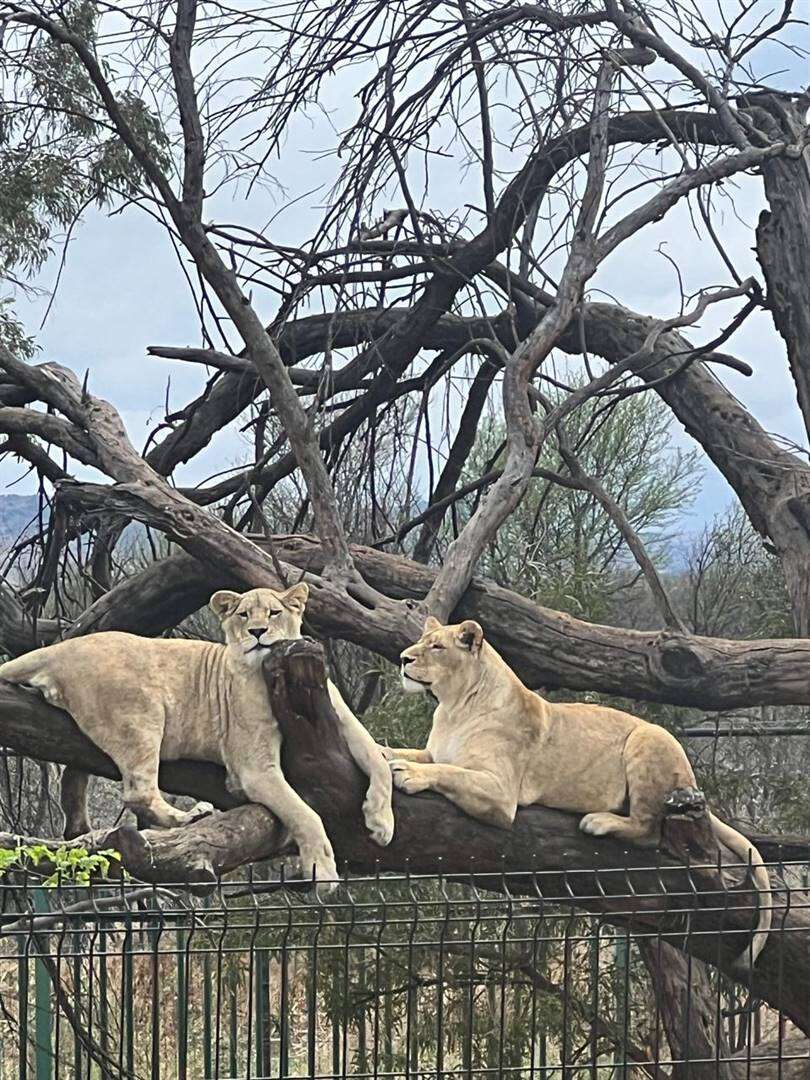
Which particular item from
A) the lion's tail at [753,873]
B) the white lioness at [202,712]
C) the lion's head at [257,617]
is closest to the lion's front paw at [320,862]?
the white lioness at [202,712]

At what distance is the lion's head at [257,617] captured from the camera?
17.9ft

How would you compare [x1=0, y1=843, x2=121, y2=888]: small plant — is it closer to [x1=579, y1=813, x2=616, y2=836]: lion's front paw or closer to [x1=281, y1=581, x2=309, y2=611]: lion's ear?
[x1=281, y1=581, x2=309, y2=611]: lion's ear

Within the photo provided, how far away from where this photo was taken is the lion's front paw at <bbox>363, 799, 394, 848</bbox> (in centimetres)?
533

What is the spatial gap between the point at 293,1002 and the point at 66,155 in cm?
615

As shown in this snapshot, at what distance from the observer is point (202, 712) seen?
Answer: 5.54m

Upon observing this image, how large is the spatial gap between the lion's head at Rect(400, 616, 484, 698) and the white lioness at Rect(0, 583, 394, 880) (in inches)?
30.9

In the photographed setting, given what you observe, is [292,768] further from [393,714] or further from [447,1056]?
[447,1056]

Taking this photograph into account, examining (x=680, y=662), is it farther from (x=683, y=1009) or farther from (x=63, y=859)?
(x=63, y=859)

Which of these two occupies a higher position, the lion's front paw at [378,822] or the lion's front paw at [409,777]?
the lion's front paw at [409,777]

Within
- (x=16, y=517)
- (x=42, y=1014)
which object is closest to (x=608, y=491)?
(x=16, y=517)

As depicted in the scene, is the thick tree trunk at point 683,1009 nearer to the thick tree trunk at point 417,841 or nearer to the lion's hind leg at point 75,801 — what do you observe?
the thick tree trunk at point 417,841

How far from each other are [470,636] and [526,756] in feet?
1.80

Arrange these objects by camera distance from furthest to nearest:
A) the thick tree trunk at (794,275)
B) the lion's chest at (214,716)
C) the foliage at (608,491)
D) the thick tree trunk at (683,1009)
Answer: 1. the foliage at (608,491)
2. the thick tree trunk at (794,275)
3. the thick tree trunk at (683,1009)
4. the lion's chest at (214,716)

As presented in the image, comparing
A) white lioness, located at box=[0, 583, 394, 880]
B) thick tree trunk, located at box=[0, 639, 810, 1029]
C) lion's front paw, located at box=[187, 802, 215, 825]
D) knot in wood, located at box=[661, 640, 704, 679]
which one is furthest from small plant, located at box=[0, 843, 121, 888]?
knot in wood, located at box=[661, 640, 704, 679]
